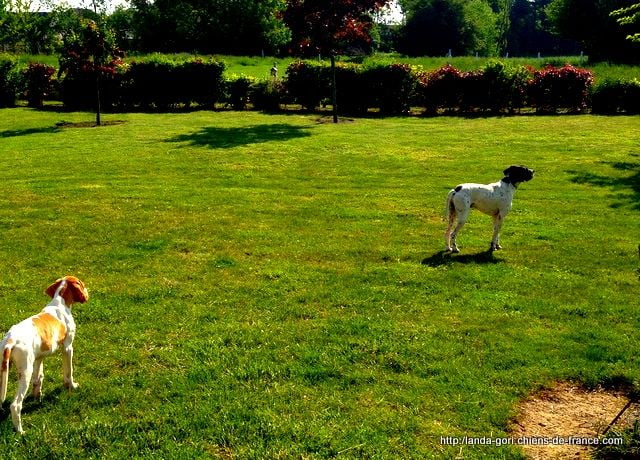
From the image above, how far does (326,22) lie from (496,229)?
15.7 metres

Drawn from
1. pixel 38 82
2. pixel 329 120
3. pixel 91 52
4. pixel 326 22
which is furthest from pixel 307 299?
pixel 38 82

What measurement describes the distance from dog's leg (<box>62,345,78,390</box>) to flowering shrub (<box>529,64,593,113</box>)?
24.4 meters

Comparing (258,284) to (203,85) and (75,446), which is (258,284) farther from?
(203,85)

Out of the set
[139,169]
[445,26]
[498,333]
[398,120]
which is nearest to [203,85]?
[398,120]

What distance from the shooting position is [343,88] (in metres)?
26.5

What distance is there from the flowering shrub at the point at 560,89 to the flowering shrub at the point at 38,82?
22.5 meters

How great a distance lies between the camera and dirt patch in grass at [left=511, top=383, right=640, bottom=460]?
15.1 feet

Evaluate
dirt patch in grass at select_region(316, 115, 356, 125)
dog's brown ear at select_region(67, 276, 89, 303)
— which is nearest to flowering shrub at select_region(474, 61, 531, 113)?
dirt patch in grass at select_region(316, 115, 356, 125)

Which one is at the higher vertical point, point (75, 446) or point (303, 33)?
point (303, 33)

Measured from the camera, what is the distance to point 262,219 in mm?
10680

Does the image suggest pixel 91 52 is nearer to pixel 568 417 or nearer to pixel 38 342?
pixel 38 342

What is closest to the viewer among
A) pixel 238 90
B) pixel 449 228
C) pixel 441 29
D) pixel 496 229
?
pixel 449 228

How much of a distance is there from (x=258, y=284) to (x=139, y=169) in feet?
26.5

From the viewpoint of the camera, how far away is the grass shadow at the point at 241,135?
711 inches
